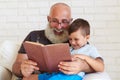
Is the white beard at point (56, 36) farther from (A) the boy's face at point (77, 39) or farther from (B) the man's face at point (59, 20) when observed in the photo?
(A) the boy's face at point (77, 39)

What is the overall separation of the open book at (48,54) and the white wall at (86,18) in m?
0.93

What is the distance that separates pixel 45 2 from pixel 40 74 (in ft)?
3.24

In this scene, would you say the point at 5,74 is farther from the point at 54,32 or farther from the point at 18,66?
the point at 54,32

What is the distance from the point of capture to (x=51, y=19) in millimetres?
2049

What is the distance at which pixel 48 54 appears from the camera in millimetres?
1629

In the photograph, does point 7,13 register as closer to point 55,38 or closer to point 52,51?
point 55,38

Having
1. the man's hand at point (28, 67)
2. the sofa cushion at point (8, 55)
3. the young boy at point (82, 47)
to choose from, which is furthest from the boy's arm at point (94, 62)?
the sofa cushion at point (8, 55)

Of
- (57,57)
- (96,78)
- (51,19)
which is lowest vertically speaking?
(96,78)

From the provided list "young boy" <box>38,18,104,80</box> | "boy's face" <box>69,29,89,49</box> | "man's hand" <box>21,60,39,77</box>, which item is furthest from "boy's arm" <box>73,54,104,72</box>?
"man's hand" <box>21,60,39,77</box>

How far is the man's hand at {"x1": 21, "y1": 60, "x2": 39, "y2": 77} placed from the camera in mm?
1753

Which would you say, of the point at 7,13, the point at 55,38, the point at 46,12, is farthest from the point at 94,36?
the point at 7,13

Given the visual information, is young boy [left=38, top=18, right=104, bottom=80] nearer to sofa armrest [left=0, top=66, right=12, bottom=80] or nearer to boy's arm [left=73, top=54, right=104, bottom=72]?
boy's arm [left=73, top=54, right=104, bottom=72]

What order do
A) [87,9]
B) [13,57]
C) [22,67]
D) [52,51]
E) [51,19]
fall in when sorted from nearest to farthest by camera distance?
[52,51] < [22,67] < [51,19] < [13,57] < [87,9]

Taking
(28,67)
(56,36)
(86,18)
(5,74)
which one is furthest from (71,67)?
(86,18)
